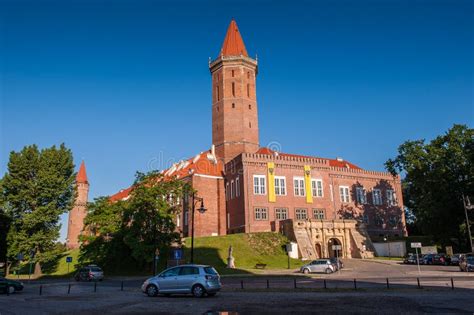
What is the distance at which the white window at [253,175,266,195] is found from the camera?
193ft

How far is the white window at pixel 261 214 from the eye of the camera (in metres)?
57.9

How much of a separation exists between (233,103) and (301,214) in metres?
20.5

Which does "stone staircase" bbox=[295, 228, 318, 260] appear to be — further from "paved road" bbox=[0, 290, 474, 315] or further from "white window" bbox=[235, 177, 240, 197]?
"paved road" bbox=[0, 290, 474, 315]

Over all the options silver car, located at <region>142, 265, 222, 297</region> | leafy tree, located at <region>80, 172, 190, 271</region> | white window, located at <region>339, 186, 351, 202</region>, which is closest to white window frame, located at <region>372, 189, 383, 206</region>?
white window, located at <region>339, 186, 351, 202</region>

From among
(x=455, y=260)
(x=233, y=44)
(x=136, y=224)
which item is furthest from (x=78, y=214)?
(x=455, y=260)

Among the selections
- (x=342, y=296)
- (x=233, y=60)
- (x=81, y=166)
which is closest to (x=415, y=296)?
(x=342, y=296)

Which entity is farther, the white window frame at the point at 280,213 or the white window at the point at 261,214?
the white window frame at the point at 280,213

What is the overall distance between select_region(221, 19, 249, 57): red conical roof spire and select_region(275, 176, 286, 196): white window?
71.8ft

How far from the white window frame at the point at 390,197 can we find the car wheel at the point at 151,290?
60541mm

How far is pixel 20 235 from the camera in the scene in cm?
4697

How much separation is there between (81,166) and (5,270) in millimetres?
52125

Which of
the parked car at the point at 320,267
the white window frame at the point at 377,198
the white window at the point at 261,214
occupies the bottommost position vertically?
the parked car at the point at 320,267

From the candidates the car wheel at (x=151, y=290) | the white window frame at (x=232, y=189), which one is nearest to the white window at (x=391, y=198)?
the white window frame at (x=232, y=189)

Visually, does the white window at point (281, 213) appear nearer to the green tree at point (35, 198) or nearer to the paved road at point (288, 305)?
the green tree at point (35, 198)
